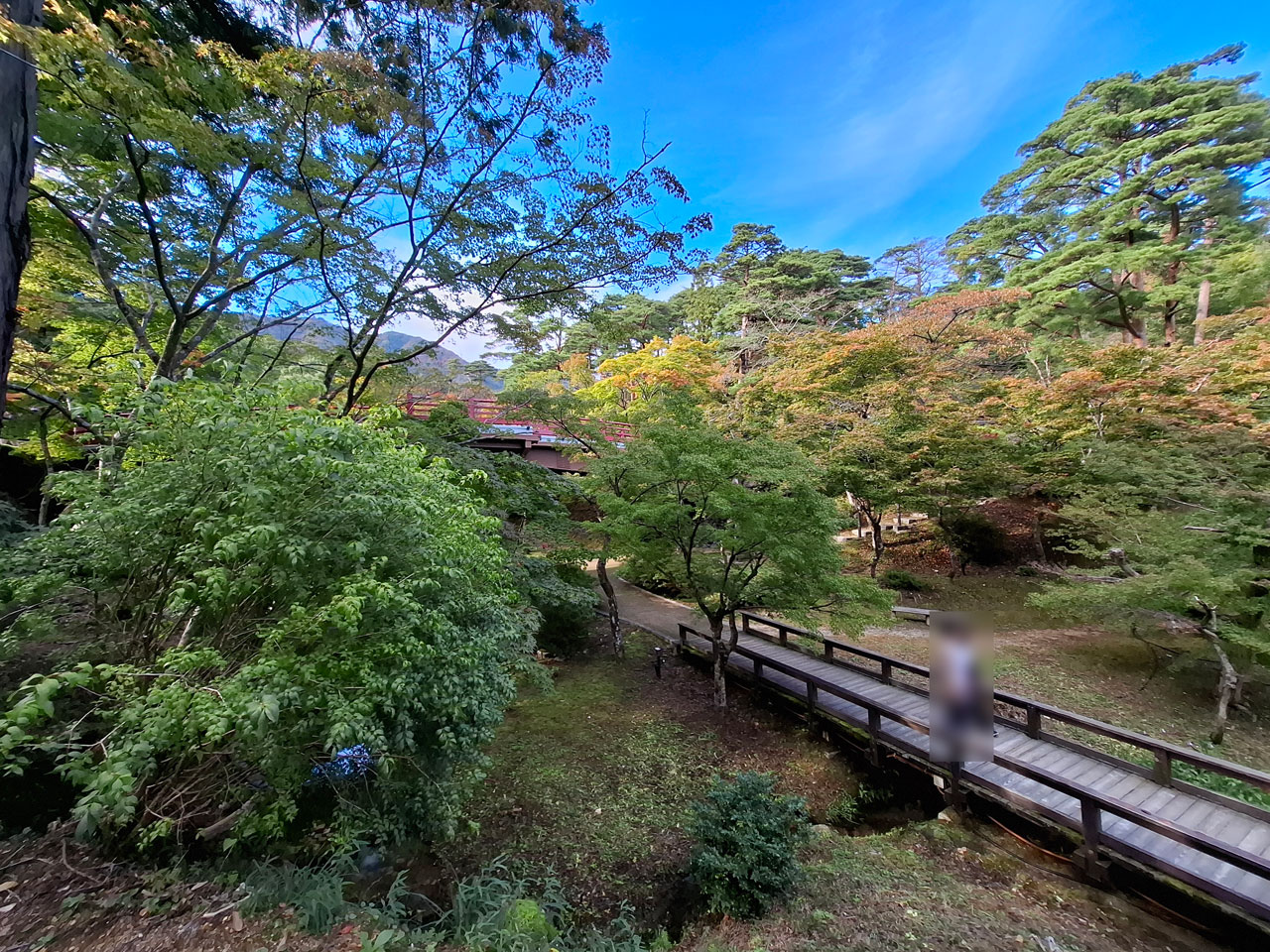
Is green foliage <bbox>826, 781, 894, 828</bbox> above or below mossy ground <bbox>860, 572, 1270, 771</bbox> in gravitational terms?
below

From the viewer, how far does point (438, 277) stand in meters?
7.05

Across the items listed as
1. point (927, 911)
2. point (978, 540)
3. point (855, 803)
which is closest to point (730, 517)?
point (855, 803)

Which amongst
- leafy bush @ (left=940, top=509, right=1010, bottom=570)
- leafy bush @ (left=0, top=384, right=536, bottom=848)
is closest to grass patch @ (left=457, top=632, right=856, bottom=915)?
leafy bush @ (left=0, top=384, right=536, bottom=848)

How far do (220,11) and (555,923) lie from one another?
9.80 m

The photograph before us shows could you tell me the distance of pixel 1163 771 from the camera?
173 inches

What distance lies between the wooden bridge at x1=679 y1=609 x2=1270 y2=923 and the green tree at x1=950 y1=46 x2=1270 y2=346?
42.5 feet

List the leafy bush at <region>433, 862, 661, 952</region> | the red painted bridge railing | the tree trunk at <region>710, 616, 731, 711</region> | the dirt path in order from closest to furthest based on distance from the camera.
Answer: the leafy bush at <region>433, 862, 661, 952</region>, the tree trunk at <region>710, 616, 731, 711</region>, the red painted bridge railing, the dirt path

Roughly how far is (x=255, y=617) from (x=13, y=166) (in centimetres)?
316

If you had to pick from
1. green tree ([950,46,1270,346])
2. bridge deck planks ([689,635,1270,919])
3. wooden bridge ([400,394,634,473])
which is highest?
green tree ([950,46,1270,346])

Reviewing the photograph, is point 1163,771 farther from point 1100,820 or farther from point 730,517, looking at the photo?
point 730,517

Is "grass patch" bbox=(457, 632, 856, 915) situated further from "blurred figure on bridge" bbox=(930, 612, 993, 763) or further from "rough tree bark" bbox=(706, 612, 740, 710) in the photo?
"blurred figure on bridge" bbox=(930, 612, 993, 763)

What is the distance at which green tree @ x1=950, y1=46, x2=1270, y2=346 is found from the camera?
11.7 metres

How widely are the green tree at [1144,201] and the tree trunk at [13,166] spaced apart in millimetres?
19062

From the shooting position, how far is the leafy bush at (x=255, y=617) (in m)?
2.20
